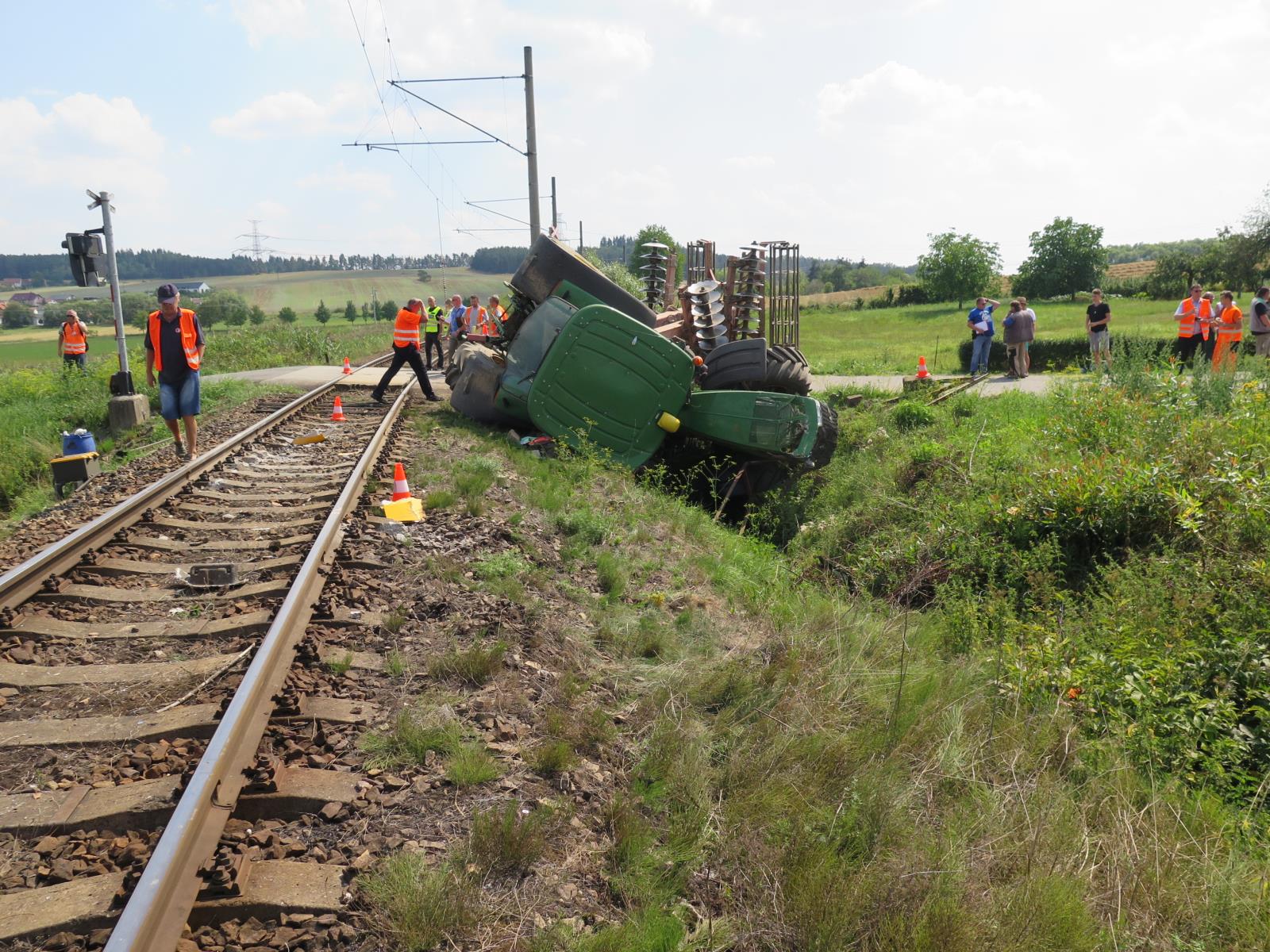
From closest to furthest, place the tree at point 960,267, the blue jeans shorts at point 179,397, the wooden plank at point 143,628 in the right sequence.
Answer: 1. the wooden plank at point 143,628
2. the blue jeans shorts at point 179,397
3. the tree at point 960,267

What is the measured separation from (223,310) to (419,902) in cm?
7683

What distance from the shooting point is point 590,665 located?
15.5ft

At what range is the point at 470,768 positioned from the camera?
3.54 metres

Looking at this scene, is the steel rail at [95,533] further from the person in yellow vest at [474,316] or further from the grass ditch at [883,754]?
the person in yellow vest at [474,316]

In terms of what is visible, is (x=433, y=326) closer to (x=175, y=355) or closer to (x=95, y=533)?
(x=175, y=355)

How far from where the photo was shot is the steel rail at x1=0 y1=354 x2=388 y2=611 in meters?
5.25

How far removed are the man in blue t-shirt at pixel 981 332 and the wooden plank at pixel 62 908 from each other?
1668 centimetres

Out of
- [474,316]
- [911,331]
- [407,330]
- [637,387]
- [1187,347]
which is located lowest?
[911,331]

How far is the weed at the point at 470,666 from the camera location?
4.39 metres

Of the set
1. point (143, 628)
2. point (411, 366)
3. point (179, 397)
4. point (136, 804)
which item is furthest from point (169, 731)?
point (411, 366)

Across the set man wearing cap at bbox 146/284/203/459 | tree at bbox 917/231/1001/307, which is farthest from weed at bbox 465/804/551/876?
tree at bbox 917/231/1001/307

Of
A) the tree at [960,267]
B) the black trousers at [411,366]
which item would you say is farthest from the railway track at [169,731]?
the tree at [960,267]

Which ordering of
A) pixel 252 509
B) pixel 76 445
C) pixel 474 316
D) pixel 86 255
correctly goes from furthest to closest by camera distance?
1. pixel 474 316
2. pixel 86 255
3. pixel 76 445
4. pixel 252 509

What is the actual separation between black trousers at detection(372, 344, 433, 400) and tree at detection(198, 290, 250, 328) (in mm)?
55042
